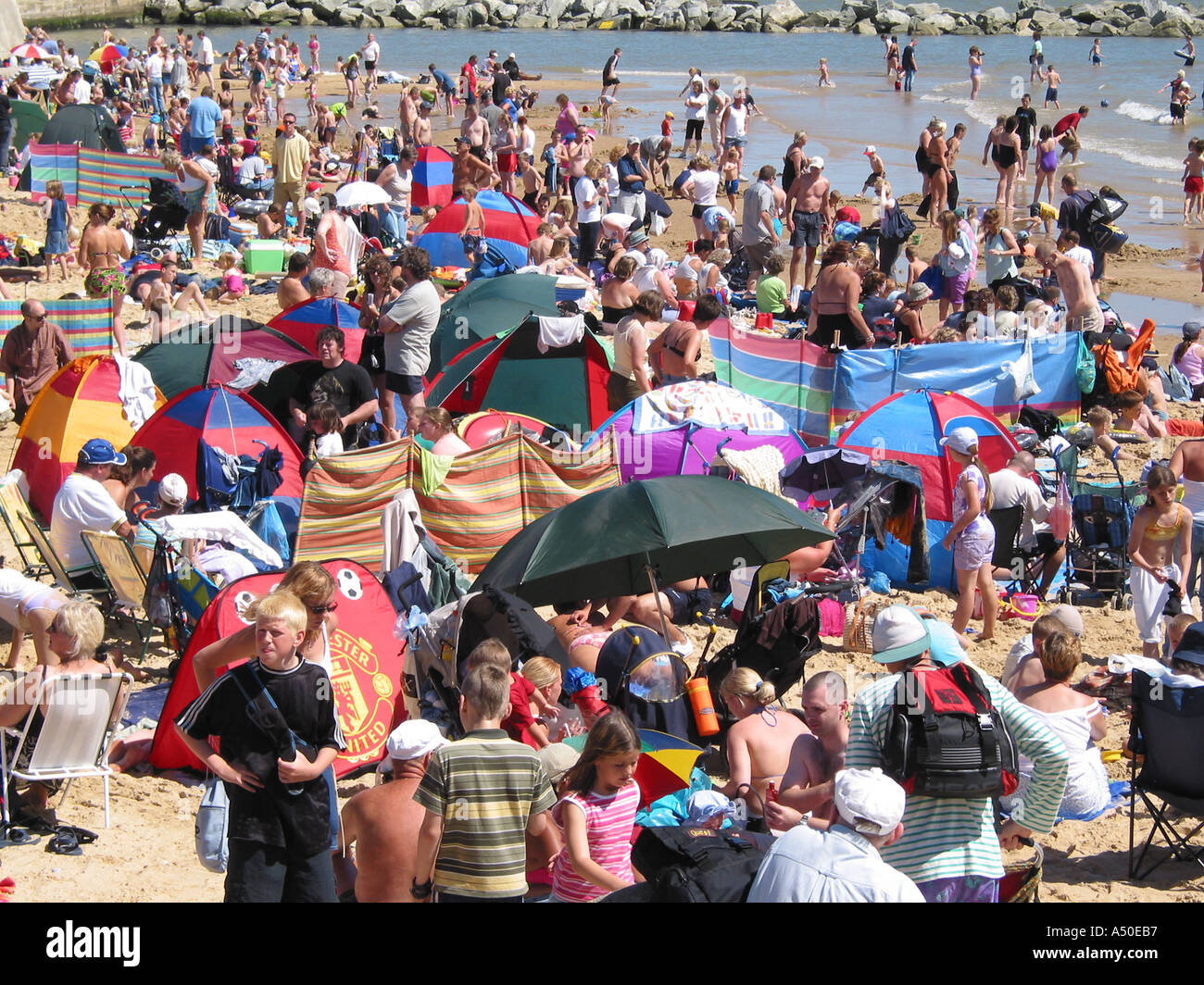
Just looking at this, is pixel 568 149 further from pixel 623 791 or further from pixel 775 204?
pixel 623 791

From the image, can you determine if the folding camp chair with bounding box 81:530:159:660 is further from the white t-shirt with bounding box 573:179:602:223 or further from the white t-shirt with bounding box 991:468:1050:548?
the white t-shirt with bounding box 573:179:602:223

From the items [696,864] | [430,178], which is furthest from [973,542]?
[430,178]

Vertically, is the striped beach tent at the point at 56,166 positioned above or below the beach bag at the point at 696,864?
above

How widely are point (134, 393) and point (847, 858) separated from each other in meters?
7.22

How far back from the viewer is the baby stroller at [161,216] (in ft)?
52.0

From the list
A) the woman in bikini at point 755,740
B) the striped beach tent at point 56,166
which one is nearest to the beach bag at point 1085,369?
the woman in bikini at point 755,740

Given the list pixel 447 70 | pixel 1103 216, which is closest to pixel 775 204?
pixel 1103 216

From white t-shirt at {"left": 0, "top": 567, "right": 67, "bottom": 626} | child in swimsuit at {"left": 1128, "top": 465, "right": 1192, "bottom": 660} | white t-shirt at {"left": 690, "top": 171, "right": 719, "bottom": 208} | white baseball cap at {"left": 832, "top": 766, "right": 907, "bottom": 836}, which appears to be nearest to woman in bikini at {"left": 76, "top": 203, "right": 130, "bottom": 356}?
white t-shirt at {"left": 690, "top": 171, "right": 719, "bottom": 208}

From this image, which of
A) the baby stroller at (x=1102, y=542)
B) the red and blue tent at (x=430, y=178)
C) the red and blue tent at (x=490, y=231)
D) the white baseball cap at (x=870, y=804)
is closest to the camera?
the white baseball cap at (x=870, y=804)

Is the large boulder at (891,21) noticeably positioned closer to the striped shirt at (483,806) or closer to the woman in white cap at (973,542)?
the woman in white cap at (973,542)

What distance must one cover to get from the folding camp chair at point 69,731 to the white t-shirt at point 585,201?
11.3 m

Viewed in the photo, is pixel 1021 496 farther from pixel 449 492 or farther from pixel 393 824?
pixel 393 824

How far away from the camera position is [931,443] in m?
8.91

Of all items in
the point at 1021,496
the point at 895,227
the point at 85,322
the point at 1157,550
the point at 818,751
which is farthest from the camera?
the point at 895,227
